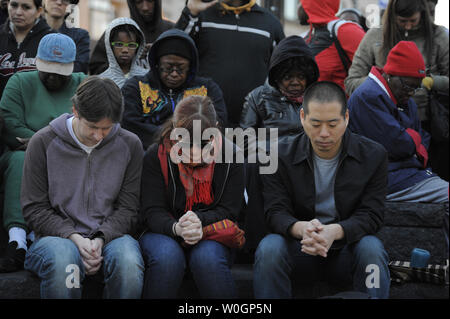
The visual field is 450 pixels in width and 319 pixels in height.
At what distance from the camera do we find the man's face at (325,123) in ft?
12.2

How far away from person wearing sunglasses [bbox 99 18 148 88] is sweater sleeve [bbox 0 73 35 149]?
89cm

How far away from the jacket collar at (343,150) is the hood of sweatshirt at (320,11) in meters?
2.03

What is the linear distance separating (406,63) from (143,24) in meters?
2.43

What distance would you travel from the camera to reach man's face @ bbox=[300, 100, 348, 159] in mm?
3730

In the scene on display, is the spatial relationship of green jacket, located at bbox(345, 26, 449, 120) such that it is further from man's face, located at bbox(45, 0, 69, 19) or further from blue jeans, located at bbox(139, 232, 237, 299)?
man's face, located at bbox(45, 0, 69, 19)

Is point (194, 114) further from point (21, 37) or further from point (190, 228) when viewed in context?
point (21, 37)

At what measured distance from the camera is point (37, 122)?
454 centimetres

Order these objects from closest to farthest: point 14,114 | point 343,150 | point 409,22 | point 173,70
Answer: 1. point 343,150
2. point 14,114
3. point 173,70
4. point 409,22

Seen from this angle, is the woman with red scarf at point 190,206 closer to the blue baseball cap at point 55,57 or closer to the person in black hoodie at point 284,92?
the person in black hoodie at point 284,92

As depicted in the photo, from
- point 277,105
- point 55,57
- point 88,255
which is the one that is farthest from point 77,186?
point 277,105

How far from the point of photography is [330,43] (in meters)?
5.61

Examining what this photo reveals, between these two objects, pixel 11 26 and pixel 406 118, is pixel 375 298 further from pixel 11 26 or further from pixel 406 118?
pixel 11 26

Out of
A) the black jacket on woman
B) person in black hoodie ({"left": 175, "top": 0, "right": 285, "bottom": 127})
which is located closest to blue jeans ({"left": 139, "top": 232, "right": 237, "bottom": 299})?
the black jacket on woman
